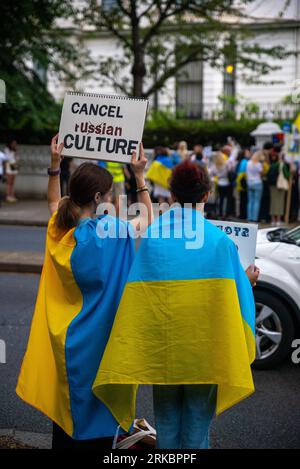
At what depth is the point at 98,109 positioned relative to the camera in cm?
361

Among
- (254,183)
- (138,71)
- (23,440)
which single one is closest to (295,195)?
(254,183)

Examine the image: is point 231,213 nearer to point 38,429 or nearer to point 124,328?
point 38,429

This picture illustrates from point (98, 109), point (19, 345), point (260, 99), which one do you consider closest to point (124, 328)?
point (98, 109)

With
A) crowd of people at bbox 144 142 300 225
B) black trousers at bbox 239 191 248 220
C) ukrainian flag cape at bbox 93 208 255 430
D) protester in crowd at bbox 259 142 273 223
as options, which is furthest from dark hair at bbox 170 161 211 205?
black trousers at bbox 239 191 248 220

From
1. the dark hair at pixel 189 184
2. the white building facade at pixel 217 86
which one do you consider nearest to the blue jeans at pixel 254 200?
the dark hair at pixel 189 184

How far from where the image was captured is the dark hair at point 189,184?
3.15 metres

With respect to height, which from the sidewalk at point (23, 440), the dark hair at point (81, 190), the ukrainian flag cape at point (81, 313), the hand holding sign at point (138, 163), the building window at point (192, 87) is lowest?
the sidewalk at point (23, 440)

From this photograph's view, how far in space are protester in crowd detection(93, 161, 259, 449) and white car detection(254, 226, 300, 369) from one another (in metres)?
2.69

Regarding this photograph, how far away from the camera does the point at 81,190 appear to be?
3359 mm

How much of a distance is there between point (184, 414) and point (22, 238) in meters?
10.9

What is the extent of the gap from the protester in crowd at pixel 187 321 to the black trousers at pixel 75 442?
0.42 meters

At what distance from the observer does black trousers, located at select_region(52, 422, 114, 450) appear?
344cm

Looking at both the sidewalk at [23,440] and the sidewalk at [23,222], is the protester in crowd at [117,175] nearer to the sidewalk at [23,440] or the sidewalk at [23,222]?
the sidewalk at [23,222]

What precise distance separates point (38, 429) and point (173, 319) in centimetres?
201
